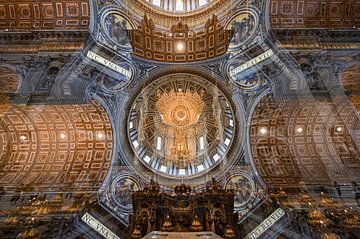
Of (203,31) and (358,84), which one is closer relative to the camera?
(358,84)

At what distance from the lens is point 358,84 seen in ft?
43.1

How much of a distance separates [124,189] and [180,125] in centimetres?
565

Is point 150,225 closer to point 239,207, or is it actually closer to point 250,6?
point 239,207

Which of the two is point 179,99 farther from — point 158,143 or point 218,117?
point 158,143

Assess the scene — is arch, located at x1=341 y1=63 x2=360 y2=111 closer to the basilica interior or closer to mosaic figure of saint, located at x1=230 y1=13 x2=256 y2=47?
the basilica interior

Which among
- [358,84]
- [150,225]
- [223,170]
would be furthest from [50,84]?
[358,84]

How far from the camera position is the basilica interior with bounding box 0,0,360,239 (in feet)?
37.2

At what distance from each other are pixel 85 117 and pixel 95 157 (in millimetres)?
2352

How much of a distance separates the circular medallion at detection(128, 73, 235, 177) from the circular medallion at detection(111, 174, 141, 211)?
1344 mm

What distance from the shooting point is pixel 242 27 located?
1417 centimetres

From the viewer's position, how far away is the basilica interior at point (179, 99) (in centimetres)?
1133

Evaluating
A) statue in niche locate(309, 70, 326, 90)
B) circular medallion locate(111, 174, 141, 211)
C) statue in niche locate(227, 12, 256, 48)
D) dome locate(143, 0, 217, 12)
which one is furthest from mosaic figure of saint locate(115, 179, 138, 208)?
statue in niche locate(309, 70, 326, 90)

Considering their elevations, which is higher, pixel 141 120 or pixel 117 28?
pixel 117 28

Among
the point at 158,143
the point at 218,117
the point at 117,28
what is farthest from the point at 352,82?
the point at 117,28
